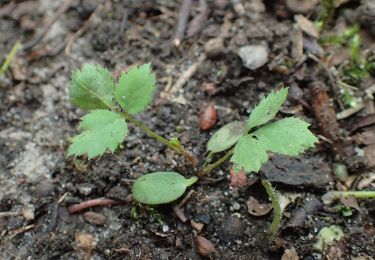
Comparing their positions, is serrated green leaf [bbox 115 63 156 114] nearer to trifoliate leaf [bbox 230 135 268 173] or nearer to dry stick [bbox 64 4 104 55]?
trifoliate leaf [bbox 230 135 268 173]

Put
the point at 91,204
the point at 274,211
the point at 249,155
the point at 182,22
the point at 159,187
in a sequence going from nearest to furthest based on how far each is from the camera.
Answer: the point at 249,155 → the point at 274,211 → the point at 159,187 → the point at 91,204 → the point at 182,22

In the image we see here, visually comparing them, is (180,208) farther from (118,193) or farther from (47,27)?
(47,27)

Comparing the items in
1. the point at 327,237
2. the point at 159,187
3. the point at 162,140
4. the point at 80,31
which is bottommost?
the point at 327,237

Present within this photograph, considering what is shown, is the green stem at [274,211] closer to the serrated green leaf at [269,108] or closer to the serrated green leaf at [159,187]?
the serrated green leaf at [269,108]

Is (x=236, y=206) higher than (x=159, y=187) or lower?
lower

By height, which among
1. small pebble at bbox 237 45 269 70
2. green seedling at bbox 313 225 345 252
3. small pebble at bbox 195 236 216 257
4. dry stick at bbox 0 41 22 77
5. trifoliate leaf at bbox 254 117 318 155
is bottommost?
green seedling at bbox 313 225 345 252

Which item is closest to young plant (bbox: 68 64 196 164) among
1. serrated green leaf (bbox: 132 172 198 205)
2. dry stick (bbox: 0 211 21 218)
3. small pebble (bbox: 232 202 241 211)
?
serrated green leaf (bbox: 132 172 198 205)

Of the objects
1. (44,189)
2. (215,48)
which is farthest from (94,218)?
(215,48)
